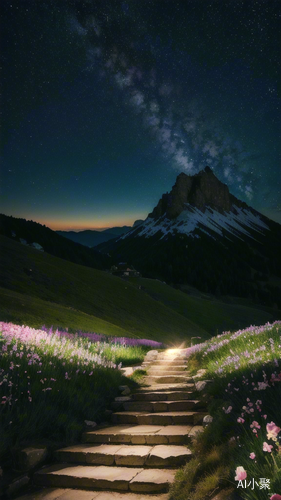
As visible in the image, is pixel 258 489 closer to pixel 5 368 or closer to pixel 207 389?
pixel 207 389

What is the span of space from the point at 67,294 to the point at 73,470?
48852mm

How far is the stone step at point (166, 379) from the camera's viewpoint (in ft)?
37.0

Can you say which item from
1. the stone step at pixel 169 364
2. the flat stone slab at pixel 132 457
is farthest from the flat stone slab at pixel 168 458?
the stone step at pixel 169 364

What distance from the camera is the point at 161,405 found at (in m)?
8.54

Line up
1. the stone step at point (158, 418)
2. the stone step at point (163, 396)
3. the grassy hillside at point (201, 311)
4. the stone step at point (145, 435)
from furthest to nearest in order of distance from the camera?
the grassy hillside at point (201, 311), the stone step at point (163, 396), the stone step at point (158, 418), the stone step at point (145, 435)

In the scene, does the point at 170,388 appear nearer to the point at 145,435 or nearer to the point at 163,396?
the point at 163,396

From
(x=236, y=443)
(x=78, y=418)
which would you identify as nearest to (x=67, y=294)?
(x=78, y=418)

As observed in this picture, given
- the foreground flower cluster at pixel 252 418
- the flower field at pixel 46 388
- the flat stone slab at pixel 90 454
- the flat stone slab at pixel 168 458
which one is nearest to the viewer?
the foreground flower cluster at pixel 252 418

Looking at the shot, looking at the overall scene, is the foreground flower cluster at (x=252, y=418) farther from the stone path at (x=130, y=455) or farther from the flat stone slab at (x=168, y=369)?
the flat stone slab at (x=168, y=369)

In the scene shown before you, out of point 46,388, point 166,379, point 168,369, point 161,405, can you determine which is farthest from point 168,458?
point 168,369

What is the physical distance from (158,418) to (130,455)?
1.98m

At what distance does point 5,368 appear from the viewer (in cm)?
733

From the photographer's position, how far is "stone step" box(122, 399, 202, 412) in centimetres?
819

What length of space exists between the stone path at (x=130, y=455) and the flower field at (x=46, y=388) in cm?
61
